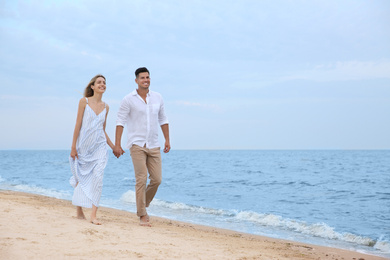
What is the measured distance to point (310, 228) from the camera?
9.80 meters

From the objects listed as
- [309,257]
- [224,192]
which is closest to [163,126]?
[309,257]

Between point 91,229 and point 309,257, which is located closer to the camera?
point 91,229

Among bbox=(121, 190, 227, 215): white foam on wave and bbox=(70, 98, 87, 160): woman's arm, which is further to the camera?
bbox=(121, 190, 227, 215): white foam on wave

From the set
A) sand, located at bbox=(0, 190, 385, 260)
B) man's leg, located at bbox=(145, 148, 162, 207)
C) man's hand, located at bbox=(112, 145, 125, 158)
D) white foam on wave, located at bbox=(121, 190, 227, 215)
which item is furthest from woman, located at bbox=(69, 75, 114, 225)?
white foam on wave, located at bbox=(121, 190, 227, 215)

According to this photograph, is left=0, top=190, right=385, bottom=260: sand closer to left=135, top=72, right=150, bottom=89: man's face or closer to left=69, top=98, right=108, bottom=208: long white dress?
left=69, top=98, right=108, bottom=208: long white dress

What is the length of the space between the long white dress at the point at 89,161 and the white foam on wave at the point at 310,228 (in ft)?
17.1

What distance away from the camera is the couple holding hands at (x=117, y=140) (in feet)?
19.9

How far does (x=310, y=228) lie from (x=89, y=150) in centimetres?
580

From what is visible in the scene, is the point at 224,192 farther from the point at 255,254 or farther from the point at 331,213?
the point at 255,254

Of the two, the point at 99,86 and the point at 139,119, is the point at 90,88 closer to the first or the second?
the point at 99,86

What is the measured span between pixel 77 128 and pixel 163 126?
4.56 feet

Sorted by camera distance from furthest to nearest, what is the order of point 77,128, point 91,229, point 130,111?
point 130,111 < point 77,128 < point 91,229

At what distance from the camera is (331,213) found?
41.6 ft

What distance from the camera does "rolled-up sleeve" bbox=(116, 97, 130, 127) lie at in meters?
6.47
